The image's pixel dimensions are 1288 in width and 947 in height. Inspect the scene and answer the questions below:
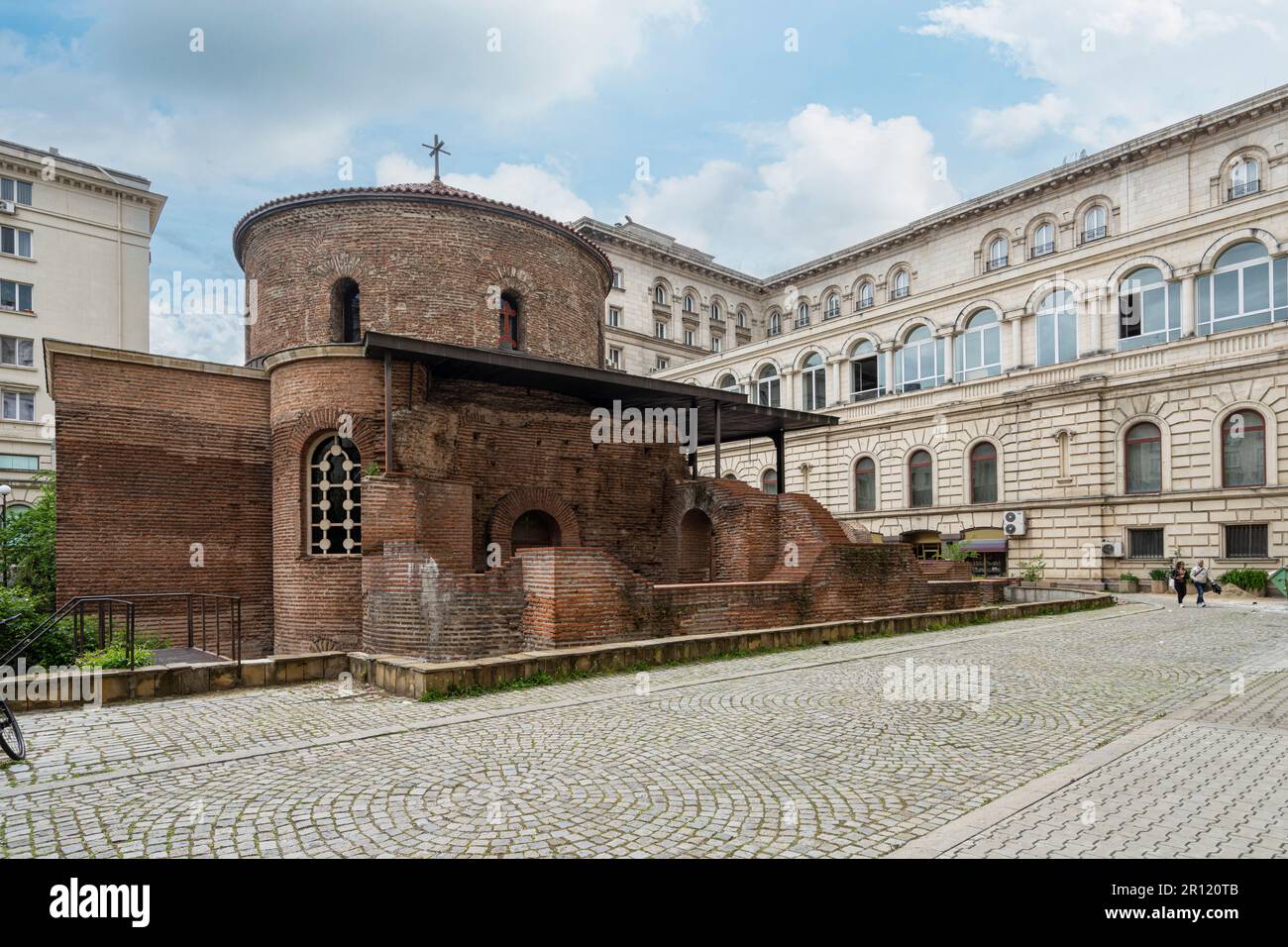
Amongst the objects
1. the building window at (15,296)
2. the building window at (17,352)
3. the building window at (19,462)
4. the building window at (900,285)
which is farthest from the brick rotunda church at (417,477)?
the building window at (15,296)

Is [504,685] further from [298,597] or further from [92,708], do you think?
[298,597]

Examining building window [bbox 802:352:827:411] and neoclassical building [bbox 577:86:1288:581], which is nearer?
neoclassical building [bbox 577:86:1288:581]

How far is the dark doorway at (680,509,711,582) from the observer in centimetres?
1748

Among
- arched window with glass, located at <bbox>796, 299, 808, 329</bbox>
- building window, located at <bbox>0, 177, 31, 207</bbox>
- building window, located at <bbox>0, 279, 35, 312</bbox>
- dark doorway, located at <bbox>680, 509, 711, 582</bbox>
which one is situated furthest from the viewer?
arched window with glass, located at <bbox>796, 299, 808, 329</bbox>

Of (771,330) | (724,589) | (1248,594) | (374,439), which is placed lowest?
(1248,594)

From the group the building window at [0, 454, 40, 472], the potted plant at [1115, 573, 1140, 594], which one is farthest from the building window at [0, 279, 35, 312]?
the potted plant at [1115, 573, 1140, 594]

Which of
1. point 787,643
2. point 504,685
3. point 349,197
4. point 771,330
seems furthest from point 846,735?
point 771,330

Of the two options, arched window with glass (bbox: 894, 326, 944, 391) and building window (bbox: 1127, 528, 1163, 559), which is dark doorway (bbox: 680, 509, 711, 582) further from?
arched window with glass (bbox: 894, 326, 944, 391)

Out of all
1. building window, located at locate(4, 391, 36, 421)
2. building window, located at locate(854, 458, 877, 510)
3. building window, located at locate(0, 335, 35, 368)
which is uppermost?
building window, located at locate(0, 335, 35, 368)

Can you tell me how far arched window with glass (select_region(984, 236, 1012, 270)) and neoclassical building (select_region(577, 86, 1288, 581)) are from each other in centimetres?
17

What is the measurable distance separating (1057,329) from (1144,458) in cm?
624

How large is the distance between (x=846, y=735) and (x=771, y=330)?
2139 inches

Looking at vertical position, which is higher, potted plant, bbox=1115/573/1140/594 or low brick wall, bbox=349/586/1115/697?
low brick wall, bbox=349/586/1115/697

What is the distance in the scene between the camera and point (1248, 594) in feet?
83.5
